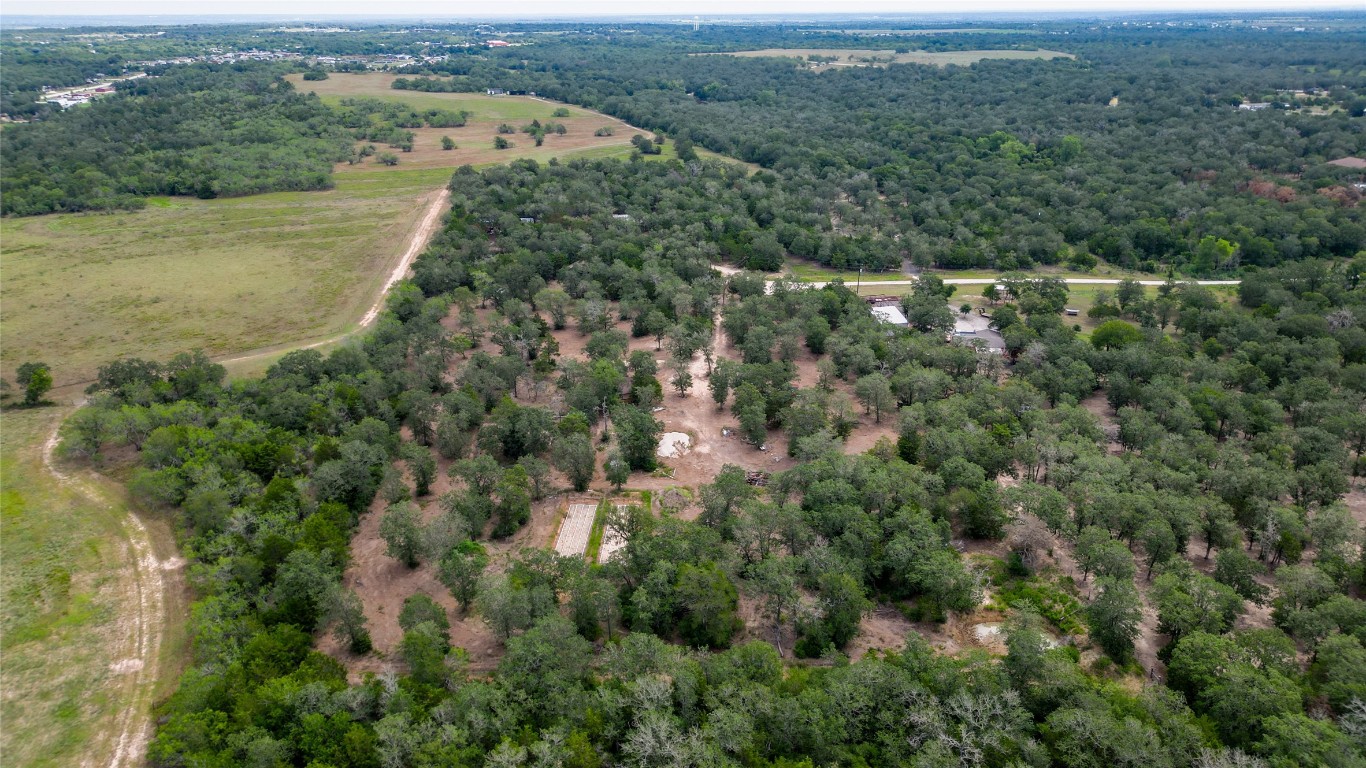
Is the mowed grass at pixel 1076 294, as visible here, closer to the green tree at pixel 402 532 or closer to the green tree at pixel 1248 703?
the green tree at pixel 1248 703

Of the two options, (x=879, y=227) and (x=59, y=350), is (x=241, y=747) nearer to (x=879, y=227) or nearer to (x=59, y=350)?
(x=59, y=350)

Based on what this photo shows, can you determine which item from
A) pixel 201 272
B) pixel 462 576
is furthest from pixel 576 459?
pixel 201 272

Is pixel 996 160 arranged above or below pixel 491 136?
below

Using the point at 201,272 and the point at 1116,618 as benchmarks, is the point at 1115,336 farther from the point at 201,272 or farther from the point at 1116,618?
the point at 201,272

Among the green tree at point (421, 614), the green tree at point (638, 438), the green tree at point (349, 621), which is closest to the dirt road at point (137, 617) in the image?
the green tree at point (349, 621)

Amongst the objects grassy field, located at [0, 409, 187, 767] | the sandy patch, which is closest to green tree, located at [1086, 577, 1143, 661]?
the sandy patch
